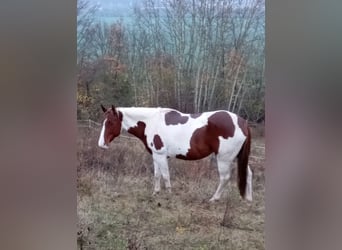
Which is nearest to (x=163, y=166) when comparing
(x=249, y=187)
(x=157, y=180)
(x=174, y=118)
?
(x=157, y=180)

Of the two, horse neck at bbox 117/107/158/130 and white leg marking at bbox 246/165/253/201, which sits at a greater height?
horse neck at bbox 117/107/158/130

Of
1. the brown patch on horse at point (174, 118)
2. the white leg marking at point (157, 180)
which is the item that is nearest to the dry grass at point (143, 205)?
the white leg marking at point (157, 180)

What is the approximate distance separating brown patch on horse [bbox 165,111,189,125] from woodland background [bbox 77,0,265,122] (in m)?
0.02

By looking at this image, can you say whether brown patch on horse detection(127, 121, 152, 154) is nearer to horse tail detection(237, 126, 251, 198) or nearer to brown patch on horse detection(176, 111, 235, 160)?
brown patch on horse detection(176, 111, 235, 160)

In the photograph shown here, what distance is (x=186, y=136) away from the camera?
1389mm

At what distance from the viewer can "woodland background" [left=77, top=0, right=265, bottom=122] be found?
4.32 ft

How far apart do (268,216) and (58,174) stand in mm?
691

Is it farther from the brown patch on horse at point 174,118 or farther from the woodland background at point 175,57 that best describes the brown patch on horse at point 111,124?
the brown patch on horse at point 174,118

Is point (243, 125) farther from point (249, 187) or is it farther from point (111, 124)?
point (111, 124)

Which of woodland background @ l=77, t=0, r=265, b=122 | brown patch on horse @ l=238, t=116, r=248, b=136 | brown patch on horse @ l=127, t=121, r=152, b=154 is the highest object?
woodland background @ l=77, t=0, r=265, b=122

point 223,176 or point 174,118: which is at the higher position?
point 174,118

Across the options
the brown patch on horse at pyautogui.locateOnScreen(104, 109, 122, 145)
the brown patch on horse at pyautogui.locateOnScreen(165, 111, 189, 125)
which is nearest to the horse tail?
the brown patch on horse at pyautogui.locateOnScreen(165, 111, 189, 125)

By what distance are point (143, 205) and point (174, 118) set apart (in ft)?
1.01

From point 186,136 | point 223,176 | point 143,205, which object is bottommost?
point 143,205
